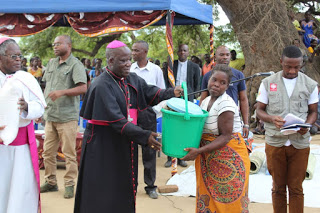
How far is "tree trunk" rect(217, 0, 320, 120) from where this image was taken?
1170cm

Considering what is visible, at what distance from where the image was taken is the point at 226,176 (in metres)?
3.24

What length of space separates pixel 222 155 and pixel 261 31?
9.31 metres

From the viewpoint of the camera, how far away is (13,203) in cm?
353

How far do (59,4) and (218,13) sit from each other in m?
9.61

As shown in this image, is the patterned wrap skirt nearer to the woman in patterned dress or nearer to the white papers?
the woman in patterned dress

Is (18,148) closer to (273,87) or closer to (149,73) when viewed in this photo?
(273,87)

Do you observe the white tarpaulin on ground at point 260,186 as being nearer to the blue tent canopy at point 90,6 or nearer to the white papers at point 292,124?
the white papers at point 292,124

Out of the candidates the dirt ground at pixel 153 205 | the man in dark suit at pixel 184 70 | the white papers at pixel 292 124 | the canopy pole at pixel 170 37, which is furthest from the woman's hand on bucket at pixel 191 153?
the man in dark suit at pixel 184 70

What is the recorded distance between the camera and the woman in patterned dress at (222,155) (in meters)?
3.17

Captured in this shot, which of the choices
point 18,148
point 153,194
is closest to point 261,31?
point 153,194

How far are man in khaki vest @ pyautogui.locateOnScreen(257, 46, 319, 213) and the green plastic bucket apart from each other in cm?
90

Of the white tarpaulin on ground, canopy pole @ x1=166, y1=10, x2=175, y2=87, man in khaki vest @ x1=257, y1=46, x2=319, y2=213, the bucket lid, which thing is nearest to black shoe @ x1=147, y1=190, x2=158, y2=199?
the white tarpaulin on ground

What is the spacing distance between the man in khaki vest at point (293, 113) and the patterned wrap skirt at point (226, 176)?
579 mm

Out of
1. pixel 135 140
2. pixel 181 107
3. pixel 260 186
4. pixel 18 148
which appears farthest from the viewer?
pixel 260 186
